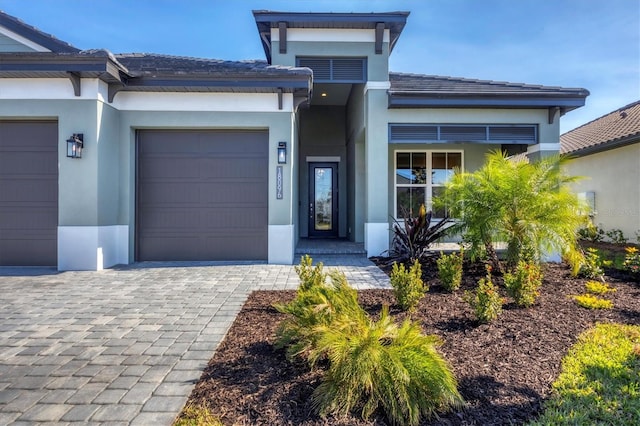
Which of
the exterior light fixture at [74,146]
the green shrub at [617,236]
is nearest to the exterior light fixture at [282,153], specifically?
the exterior light fixture at [74,146]

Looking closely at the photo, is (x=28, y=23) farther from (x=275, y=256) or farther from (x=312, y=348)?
(x=312, y=348)

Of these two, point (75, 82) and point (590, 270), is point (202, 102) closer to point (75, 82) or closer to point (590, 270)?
point (75, 82)

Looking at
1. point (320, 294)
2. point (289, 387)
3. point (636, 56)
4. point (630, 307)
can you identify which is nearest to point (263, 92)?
point (320, 294)

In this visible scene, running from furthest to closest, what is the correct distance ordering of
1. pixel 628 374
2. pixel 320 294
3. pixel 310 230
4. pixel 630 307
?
pixel 310 230 → pixel 630 307 → pixel 320 294 → pixel 628 374

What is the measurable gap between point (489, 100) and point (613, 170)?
561cm

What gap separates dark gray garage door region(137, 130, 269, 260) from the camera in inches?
305

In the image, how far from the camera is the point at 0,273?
6500 millimetres

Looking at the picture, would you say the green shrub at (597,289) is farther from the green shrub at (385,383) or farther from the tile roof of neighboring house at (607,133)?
the tile roof of neighboring house at (607,133)

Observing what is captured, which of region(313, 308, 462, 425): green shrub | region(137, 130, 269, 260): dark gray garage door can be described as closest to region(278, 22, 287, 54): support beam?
region(137, 130, 269, 260): dark gray garage door

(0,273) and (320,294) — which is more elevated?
(320,294)

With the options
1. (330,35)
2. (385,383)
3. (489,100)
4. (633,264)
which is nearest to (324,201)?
(330,35)

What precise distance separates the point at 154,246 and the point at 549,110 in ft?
31.2

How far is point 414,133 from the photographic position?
846 centimetres

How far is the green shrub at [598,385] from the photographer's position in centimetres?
221
